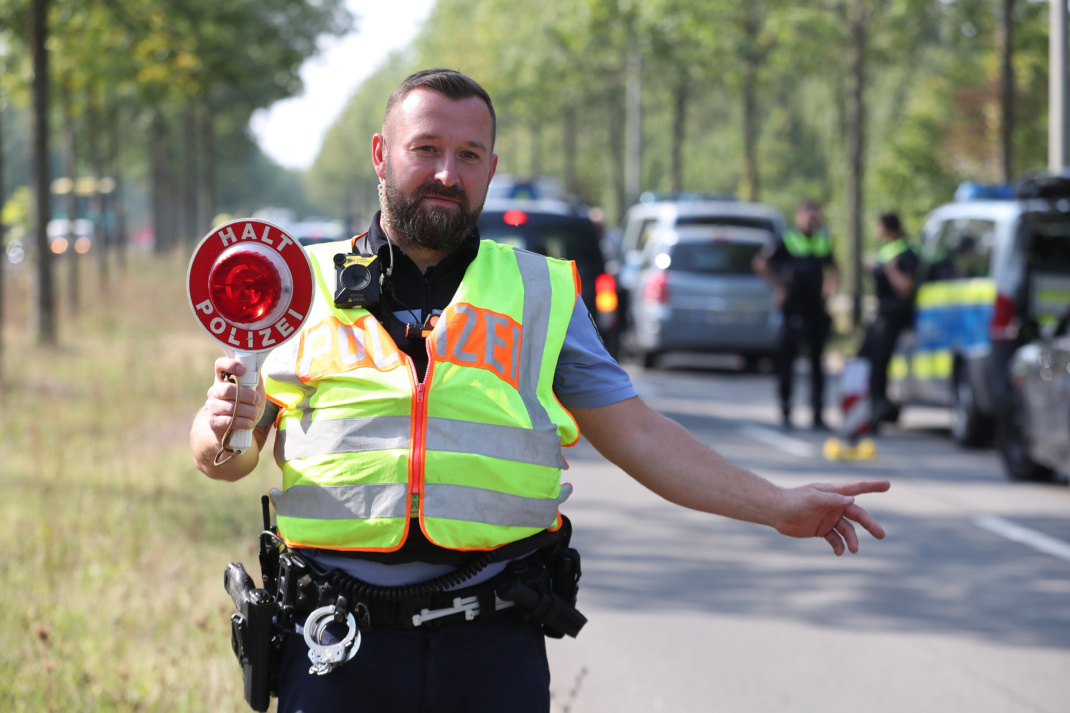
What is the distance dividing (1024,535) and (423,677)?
6.32 meters

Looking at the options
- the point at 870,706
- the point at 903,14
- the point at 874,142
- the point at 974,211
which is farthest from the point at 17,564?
the point at 874,142

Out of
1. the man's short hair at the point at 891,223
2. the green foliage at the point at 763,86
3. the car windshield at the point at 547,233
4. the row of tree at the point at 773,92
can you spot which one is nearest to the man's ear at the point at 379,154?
the car windshield at the point at 547,233

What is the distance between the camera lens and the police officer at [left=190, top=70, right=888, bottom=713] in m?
2.46

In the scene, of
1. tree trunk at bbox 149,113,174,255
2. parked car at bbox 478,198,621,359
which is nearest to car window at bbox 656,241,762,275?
parked car at bbox 478,198,621,359

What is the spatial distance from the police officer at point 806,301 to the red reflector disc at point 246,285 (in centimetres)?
1057

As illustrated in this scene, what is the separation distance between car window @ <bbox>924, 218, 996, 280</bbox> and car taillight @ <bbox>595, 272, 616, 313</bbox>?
2.90 meters

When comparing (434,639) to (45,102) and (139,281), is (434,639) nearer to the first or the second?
(45,102)

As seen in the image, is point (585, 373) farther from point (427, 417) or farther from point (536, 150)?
point (536, 150)

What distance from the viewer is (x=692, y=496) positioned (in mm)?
2783

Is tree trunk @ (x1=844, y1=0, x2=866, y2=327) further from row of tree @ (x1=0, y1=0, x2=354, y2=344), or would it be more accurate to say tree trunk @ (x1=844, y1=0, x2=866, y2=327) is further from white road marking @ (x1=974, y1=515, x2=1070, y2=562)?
white road marking @ (x1=974, y1=515, x2=1070, y2=562)

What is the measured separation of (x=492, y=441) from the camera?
2.51m

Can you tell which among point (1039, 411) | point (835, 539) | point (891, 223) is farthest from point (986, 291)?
point (835, 539)

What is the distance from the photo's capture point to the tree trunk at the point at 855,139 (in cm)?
2359

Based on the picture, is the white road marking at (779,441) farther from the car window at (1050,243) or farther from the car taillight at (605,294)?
the car window at (1050,243)
